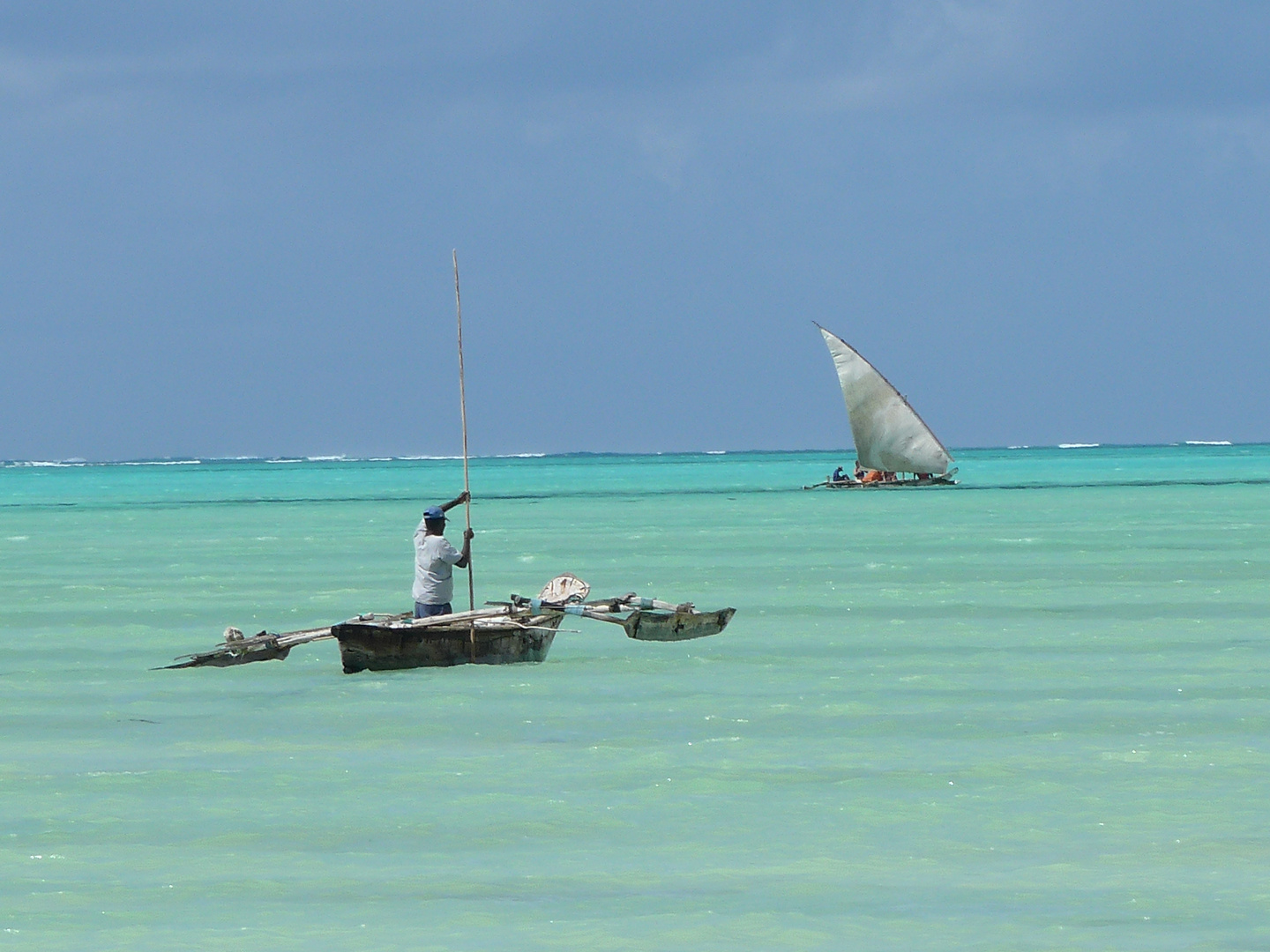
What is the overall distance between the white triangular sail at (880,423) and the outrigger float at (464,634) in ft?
182

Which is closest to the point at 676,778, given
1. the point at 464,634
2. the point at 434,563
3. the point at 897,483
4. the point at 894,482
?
the point at 464,634

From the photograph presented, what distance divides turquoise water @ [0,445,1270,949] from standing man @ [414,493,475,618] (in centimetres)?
74

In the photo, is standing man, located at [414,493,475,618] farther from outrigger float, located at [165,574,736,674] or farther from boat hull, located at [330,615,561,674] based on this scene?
boat hull, located at [330,615,561,674]

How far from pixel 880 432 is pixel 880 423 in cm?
53

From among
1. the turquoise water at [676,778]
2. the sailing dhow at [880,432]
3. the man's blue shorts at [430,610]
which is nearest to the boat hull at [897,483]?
the sailing dhow at [880,432]

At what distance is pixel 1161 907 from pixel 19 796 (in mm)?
7482

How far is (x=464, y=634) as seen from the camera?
18250 millimetres

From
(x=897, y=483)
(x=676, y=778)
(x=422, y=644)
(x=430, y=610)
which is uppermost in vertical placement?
(x=897, y=483)

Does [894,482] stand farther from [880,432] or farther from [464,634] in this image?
[464,634]

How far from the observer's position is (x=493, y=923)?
9102 mm

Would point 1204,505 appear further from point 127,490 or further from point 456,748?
point 127,490

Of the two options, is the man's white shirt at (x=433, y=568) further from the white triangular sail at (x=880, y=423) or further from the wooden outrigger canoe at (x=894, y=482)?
the wooden outrigger canoe at (x=894, y=482)

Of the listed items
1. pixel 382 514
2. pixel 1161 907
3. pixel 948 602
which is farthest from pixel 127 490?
pixel 1161 907

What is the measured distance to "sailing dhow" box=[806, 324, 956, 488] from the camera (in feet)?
246
